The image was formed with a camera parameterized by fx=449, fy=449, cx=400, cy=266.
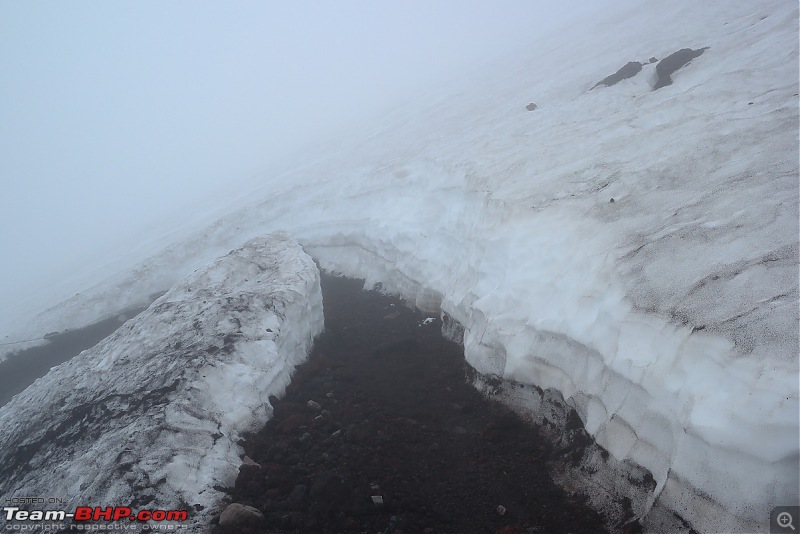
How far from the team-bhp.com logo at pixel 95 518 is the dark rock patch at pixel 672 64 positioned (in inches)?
647

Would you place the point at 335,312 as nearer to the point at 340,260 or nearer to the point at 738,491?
the point at 340,260

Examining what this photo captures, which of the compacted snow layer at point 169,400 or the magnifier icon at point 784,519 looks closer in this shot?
the magnifier icon at point 784,519

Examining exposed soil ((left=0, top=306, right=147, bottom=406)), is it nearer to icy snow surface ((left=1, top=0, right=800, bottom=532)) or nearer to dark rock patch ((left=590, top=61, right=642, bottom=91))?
icy snow surface ((left=1, top=0, right=800, bottom=532))

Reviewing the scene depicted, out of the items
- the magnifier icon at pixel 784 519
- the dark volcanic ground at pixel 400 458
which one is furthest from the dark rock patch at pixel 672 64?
the magnifier icon at pixel 784 519

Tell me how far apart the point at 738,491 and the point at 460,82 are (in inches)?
1352

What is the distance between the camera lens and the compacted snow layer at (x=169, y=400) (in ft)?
20.0

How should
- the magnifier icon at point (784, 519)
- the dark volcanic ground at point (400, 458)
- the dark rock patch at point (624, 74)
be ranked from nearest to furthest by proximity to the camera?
the magnifier icon at point (784, 519) < the dark volcanic ground at point (400, 458) < the dark rock patch at point (624, 74)

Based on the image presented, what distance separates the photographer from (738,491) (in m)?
3.99

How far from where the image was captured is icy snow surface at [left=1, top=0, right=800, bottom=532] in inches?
170

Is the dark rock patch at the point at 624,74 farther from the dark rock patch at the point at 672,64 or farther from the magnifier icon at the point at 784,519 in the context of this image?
the magnifier icon at the point at 784,519

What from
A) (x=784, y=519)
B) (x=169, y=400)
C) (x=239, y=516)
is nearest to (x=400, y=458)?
(x=239, y=516)

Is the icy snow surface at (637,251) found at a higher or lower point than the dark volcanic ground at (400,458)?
higher

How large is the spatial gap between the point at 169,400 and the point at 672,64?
17023 mm

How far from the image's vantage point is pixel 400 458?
265 inches
